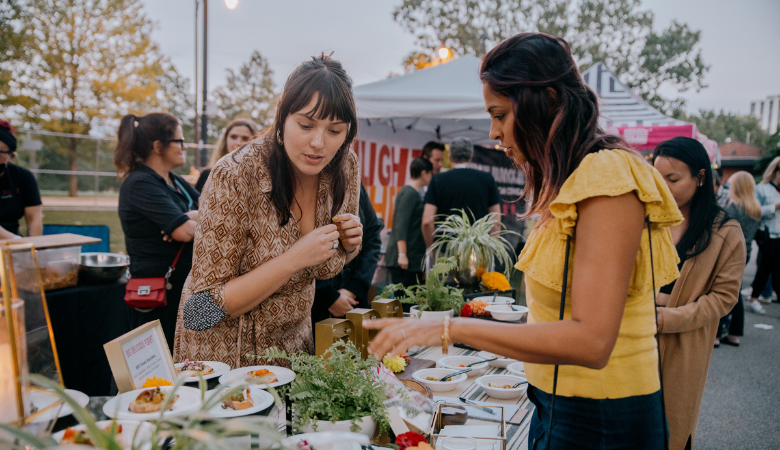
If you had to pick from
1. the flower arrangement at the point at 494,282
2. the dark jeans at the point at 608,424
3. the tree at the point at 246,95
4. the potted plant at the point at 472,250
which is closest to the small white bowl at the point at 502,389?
the dark jeans at the point at 608,424

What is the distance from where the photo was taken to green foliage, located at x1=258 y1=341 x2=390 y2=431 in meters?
1.13

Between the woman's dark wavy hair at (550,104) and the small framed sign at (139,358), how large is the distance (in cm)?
99

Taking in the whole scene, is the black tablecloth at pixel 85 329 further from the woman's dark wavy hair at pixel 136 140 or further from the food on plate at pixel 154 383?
the food on plate at pixel 154 383

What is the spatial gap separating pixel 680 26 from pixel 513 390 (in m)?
29.7

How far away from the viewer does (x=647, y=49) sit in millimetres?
25766

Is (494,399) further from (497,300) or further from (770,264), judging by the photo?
(770,264)

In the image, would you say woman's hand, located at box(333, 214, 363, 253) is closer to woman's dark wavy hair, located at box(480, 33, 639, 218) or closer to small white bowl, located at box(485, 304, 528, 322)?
woman's dark wavy hair, located at box(480, 33, 639, 218)

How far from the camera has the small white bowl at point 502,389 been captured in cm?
170

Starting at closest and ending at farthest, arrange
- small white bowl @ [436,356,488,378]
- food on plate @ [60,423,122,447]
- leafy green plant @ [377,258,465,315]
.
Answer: food on plate @ [60,423,122,447] < small white bowl @ [436,356,488,378] < leafy green plant @ [377,258,465,315]

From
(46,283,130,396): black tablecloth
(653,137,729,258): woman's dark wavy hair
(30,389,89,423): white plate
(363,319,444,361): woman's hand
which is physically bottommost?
(46,283,130,396): black tablecloth

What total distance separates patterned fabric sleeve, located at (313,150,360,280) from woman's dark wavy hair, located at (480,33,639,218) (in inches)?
34.8

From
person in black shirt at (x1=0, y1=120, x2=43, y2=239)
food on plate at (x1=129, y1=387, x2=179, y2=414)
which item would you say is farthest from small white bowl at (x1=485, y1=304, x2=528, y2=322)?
person in black shirt at (x1=0, y1=120, x2=43, y2=239)

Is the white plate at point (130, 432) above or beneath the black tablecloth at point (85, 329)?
above

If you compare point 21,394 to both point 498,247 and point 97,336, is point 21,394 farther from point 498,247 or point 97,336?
point 97,336
